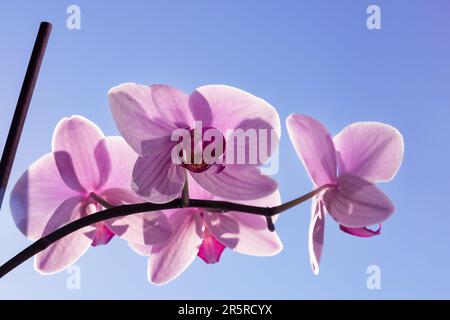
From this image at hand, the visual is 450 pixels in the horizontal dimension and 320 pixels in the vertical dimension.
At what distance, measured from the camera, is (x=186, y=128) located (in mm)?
408

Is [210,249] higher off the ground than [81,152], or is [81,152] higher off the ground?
[81,152]

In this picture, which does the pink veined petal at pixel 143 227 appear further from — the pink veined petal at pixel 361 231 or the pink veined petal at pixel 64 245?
the pink veined petal at pixel 361 231

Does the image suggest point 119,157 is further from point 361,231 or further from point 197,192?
point 361,231

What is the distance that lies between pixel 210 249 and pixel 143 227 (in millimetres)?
76

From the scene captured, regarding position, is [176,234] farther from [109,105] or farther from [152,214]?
[109,105]

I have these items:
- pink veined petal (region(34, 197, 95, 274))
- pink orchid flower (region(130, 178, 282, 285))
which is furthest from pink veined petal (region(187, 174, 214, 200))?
pink veined petal (region(34, 197, 95, 274))

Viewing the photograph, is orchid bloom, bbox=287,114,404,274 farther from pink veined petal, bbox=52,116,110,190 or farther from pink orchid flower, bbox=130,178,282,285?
pink veined petal, bbox=52,116,110,190

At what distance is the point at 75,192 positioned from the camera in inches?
18.2

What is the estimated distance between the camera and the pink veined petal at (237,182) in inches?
15.5

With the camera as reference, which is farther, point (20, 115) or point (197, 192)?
point (197, 192)

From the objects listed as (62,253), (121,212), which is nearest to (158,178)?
(121,212)

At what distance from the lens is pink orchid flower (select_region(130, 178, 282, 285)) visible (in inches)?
18.2

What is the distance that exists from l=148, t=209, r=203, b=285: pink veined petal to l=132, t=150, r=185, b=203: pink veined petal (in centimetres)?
8

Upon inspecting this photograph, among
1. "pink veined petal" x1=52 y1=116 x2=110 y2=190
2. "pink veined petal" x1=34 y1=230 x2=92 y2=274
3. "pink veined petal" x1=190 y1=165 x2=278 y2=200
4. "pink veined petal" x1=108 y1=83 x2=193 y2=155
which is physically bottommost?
"pink veined petal" x1=34 y1=230 x2=92 y2=274
